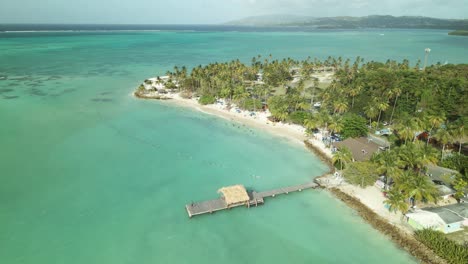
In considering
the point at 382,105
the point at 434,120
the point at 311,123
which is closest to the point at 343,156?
the point at 311,123

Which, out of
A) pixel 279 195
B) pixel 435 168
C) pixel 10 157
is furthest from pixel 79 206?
Answer: pixel 435 168

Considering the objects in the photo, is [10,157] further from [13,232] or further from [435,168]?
[435,168]

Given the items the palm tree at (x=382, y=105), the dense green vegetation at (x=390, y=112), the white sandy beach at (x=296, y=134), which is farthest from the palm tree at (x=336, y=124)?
the palm tree at (x=382, y=105)

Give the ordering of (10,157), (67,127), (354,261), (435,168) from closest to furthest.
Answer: (354,261), (435,168), (10,157), (67,127)

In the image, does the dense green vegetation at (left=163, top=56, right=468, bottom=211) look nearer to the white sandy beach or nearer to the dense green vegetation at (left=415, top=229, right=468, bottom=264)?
the white sandy beach

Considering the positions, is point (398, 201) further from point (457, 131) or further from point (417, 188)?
point (457, 131)

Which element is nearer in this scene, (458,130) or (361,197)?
(361,197)
